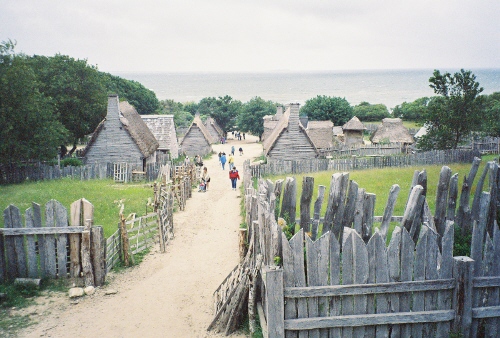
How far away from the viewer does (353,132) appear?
52.0 m

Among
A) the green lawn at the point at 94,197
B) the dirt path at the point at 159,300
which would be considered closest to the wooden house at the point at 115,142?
the green lawn at the point at 94,197

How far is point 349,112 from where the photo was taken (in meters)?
64.4

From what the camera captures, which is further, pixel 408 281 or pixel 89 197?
pixel 89 197

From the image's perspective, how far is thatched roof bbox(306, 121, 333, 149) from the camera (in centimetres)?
4519

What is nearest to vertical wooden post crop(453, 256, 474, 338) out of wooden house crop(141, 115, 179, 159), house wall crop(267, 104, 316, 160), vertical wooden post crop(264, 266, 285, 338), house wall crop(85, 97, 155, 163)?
vertical wooden post crop(264, 266, 285, 338)

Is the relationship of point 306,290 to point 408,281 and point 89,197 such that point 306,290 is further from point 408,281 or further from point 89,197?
point 89,197

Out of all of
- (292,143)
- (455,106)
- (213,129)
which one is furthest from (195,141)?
(455,106)

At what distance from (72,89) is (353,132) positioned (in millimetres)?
31064

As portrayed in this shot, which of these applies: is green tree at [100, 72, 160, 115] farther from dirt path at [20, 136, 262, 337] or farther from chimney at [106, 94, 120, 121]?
dirt path at [20, 136, 262, 337]

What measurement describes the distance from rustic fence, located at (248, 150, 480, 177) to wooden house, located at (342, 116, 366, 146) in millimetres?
20549

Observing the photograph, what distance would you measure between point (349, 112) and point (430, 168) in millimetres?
37180

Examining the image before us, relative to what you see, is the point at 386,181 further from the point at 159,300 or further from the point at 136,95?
the point at 136,95

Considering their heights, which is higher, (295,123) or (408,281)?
(295,123)

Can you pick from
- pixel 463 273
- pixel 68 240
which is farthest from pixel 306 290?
pixel 68 240
